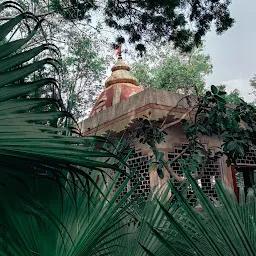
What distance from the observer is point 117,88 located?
9562 millimetres

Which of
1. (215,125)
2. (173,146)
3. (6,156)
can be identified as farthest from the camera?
(173,146)

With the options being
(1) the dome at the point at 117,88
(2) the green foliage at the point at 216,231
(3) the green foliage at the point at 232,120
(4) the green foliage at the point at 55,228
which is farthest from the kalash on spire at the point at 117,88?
(2) the green foliage at the point at 216,231

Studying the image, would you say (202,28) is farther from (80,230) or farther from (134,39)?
(80,230)

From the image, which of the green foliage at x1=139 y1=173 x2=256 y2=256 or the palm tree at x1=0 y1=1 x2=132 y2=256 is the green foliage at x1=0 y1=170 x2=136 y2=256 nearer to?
the palm tree at x1=0 y1=1 x2=132 y2=256

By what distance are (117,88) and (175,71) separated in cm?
903

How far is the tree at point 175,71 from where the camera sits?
18.2m

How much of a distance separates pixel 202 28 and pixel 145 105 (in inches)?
57.1

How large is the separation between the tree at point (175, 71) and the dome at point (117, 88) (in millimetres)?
6715

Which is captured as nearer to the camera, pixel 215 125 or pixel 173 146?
pixel 215 125

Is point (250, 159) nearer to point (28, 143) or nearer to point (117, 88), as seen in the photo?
point (117, 88)

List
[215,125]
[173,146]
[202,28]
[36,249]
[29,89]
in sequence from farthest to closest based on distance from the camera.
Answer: [173,146] → [202,28] → [215,125] → [36,249] → [29,89]

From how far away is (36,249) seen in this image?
131 cm

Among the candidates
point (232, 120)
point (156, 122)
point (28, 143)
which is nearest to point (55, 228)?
point (28, 143)

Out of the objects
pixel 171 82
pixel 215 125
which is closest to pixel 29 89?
pixel 215 125
